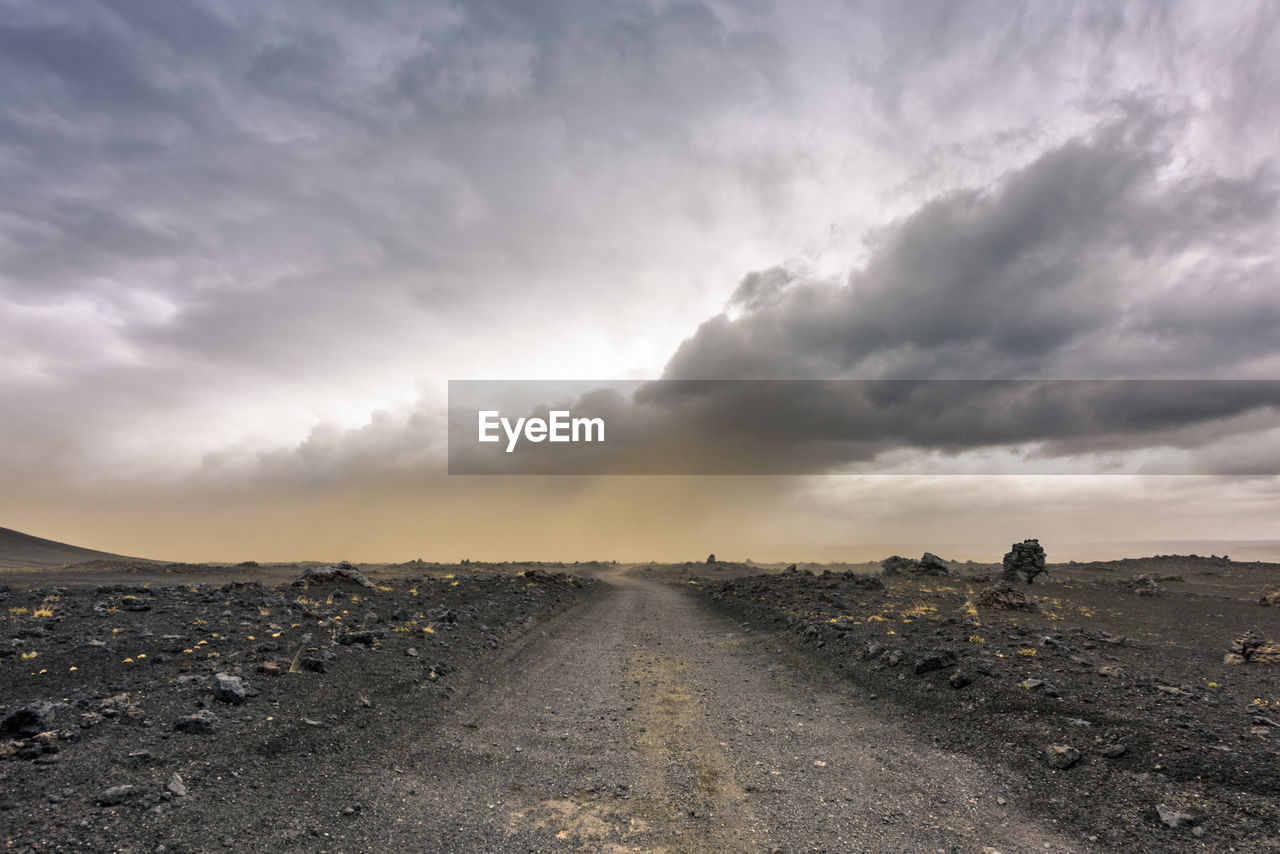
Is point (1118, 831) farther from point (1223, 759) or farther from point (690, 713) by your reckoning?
point (690, 713)

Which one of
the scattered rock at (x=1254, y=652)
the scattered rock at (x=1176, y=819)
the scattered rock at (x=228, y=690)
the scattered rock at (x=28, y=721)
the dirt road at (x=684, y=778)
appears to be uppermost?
the scattered rock at (x=28, y=721)

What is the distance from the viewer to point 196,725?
9047 millimetres

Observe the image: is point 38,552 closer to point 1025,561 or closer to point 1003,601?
point 1003,601

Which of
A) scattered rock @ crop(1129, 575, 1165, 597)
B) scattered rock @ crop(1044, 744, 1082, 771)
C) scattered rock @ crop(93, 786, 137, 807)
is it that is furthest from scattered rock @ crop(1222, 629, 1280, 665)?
scattered rock @ crop(93, 786, 137, 807)

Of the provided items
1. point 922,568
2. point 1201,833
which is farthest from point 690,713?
point 922,568

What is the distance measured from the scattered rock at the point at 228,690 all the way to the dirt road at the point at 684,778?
3.48 m

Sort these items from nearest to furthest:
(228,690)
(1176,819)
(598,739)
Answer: (1176,819)
(228,690)
(598,739)

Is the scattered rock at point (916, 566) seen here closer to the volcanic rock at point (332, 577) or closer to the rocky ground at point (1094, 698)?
the rocky ground at point (1094, 698)

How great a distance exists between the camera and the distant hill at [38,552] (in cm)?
5906

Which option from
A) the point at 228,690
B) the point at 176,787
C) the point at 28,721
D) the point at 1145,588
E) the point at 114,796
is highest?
the point at 28,721

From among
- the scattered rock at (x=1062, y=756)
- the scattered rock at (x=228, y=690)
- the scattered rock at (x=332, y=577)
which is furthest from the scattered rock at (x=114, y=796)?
the scattered rock at (x=332, y=577)

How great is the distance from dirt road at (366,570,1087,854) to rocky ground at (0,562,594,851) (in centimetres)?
105

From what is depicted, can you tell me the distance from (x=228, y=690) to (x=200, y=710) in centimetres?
68

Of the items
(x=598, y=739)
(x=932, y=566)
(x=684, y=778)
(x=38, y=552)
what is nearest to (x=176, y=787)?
(x=598, y=739)
